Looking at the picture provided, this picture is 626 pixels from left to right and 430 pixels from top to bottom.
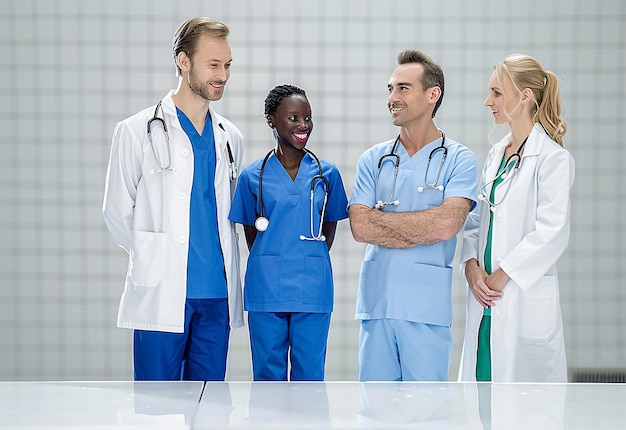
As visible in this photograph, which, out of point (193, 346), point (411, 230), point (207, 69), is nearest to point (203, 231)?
point (193, 346)

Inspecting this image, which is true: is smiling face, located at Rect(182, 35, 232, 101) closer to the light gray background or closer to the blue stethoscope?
the blue stethoscope

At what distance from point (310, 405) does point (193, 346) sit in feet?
4.23

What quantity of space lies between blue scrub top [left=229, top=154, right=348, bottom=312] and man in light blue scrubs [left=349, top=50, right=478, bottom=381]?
15cm

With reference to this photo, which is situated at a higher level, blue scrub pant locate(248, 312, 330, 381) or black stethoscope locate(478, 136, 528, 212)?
black stethoscope locate(478, 136, 528, 212)

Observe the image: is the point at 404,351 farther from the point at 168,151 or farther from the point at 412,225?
the point at 168,151

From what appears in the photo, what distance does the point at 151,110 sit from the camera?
2.52m

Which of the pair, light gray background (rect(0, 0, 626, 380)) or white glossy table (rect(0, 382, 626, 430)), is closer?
white glossy table (rect(0, 382, 626, 430))

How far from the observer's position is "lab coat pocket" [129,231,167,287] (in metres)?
2.40

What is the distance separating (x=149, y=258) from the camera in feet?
7.91

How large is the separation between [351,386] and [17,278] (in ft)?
11.0

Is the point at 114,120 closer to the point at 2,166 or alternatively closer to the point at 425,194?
the point at 2,166

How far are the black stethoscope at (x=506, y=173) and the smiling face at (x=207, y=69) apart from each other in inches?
35.4

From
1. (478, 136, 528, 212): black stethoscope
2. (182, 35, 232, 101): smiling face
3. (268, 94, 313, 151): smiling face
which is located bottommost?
(478, 136, 528, 212): black stethoscope

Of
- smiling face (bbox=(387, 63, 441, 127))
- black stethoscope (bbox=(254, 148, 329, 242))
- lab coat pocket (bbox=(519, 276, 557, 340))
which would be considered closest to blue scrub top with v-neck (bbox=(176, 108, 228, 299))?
black stethoscope (bbox=(254, 148, 329, 242))
